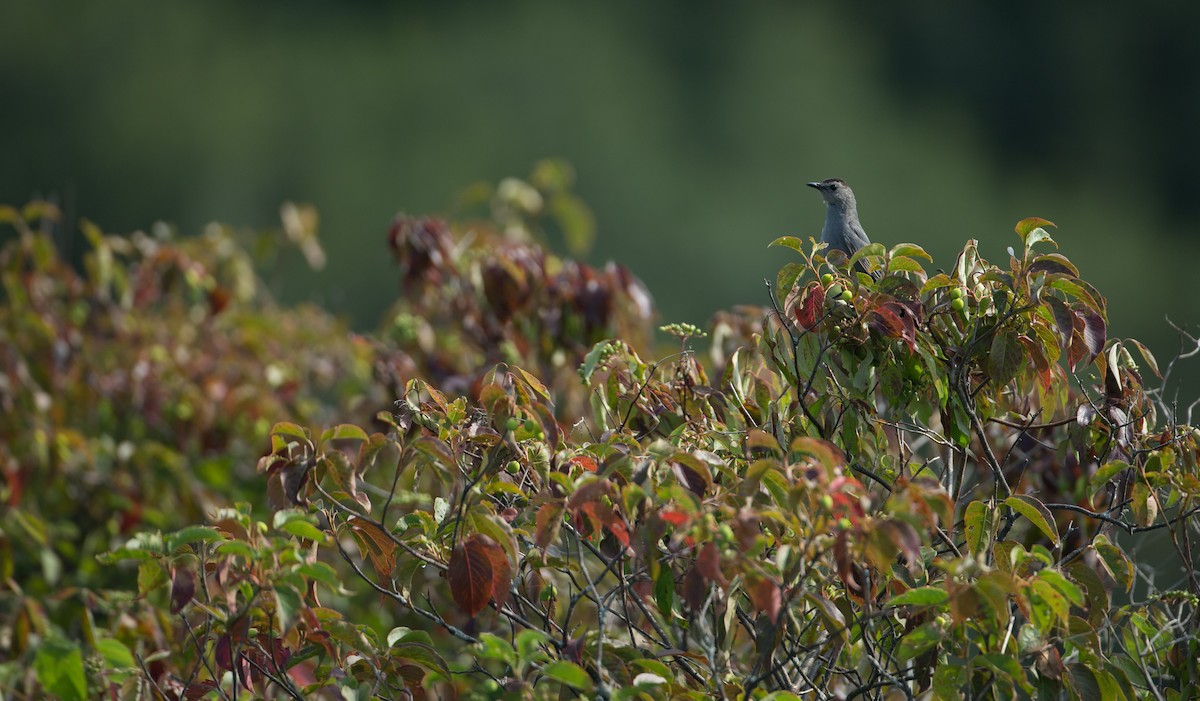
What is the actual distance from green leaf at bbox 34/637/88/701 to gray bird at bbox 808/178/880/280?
2057 mm

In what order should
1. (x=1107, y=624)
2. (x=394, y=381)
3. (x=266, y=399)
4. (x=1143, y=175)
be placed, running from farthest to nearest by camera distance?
(x=1143, y=175)
(x=266, y=399)
(x=394, y=381)
(x=1107, y=624)

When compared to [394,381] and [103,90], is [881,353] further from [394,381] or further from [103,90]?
[103,90]

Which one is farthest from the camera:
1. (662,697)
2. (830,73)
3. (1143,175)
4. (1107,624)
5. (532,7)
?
(532,7)

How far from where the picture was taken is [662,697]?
5.68ft

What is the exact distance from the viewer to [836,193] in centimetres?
336

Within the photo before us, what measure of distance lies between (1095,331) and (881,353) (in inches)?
13.9

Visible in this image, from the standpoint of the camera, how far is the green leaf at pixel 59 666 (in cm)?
150

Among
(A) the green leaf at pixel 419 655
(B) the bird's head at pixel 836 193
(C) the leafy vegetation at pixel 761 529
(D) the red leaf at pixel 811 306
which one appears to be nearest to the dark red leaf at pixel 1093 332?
(C) the leafy vegetation at pixel 761 529

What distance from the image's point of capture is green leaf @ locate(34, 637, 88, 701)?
4.91 ft

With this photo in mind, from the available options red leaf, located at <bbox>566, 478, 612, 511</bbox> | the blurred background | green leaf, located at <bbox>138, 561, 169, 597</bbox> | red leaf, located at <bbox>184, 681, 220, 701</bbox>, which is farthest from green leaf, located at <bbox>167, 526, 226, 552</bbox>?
the blurred background

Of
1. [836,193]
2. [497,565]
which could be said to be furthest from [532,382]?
[836,193]

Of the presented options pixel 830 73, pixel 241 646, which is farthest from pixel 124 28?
pixel 241 646

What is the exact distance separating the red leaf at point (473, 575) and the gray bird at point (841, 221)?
1.60 metres

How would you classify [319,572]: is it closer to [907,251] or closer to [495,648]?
[495,648]
